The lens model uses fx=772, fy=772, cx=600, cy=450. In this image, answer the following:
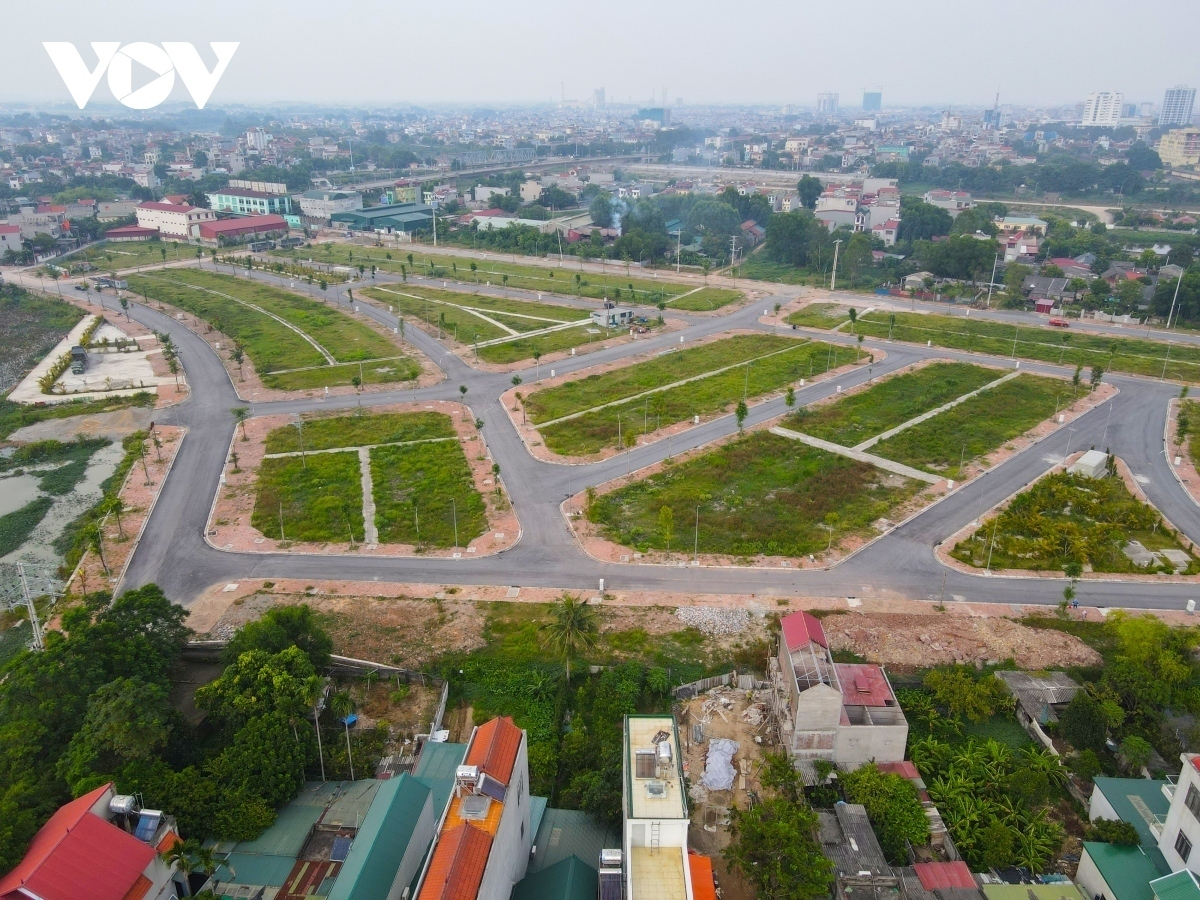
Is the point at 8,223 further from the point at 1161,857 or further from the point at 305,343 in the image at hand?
the point at 1161,857

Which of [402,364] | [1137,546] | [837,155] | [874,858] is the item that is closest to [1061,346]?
[1137,546]

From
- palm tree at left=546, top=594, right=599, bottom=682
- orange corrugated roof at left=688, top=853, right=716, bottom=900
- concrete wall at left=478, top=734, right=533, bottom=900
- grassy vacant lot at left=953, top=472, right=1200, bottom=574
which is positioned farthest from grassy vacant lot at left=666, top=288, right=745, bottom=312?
orange corrugated roof at left=688, top=853, right=716, bottom=900

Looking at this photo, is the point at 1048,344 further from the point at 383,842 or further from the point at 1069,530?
the point at 383,842

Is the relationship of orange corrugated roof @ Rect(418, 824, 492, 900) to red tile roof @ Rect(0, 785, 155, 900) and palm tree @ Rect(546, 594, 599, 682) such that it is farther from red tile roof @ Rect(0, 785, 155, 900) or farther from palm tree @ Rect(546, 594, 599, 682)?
palm tree @ Rect(546, 594, 599, 682)

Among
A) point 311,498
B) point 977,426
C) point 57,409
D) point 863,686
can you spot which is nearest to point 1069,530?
point 977,426

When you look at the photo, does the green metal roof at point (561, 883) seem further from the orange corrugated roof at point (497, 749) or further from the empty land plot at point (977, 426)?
the empty land plot at point (977, 426)

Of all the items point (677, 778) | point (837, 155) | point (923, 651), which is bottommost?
point (923, 651)
